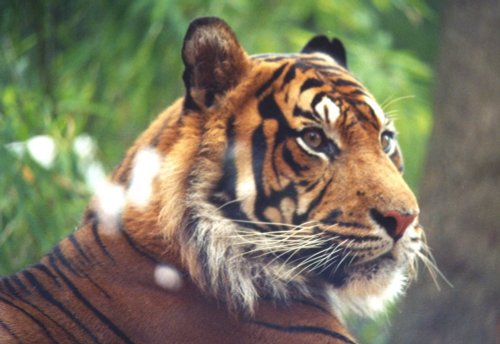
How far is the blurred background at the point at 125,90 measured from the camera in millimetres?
3248

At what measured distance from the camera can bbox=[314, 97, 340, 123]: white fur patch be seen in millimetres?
1806

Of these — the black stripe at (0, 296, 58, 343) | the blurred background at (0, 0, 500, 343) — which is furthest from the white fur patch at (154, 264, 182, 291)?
the blurred background at (0, 0, 500, 343)

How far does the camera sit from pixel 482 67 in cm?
332

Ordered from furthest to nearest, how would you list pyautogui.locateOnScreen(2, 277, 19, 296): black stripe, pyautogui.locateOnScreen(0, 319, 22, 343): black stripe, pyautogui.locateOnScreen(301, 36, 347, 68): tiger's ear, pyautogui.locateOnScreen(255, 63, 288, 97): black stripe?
pyautogui.locateOnScreen(301, 36, 347, 68): tiger's ear < pyautogui.locateOnScreen(255, 63, 288, 97): black stripe < pyautogui.locateOnScreen(2, 277, 19, 296): black stripe < pyautogui.locateOnScreen(0, 319, 22, 343): black stripe

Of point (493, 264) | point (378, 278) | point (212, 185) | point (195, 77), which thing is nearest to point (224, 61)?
point (195, 77)

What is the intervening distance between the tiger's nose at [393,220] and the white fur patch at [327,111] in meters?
0.21

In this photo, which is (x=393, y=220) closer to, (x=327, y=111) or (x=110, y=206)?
(x=327, y=111)

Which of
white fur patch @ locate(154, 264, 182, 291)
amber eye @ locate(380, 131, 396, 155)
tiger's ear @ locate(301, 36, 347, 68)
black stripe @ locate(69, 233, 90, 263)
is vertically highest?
tiger's ear @ locate(301, 36, 347, 68)

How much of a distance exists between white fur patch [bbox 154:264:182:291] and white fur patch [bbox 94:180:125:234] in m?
0.13

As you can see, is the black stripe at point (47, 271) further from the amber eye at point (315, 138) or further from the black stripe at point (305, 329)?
the amber eye at point (315, 138)

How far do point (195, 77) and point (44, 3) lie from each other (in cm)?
185

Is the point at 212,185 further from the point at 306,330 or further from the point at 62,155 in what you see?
the point at 62,155

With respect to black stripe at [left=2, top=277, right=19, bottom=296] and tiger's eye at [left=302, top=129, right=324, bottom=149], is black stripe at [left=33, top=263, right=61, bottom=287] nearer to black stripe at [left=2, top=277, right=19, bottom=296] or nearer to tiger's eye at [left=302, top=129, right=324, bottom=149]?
black stripe at [left=2, top=277, right=19, bottom=296]

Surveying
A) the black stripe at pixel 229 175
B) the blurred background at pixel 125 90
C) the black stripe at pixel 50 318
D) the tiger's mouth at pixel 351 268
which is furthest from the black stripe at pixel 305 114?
the blurred background at pixel 125 90
